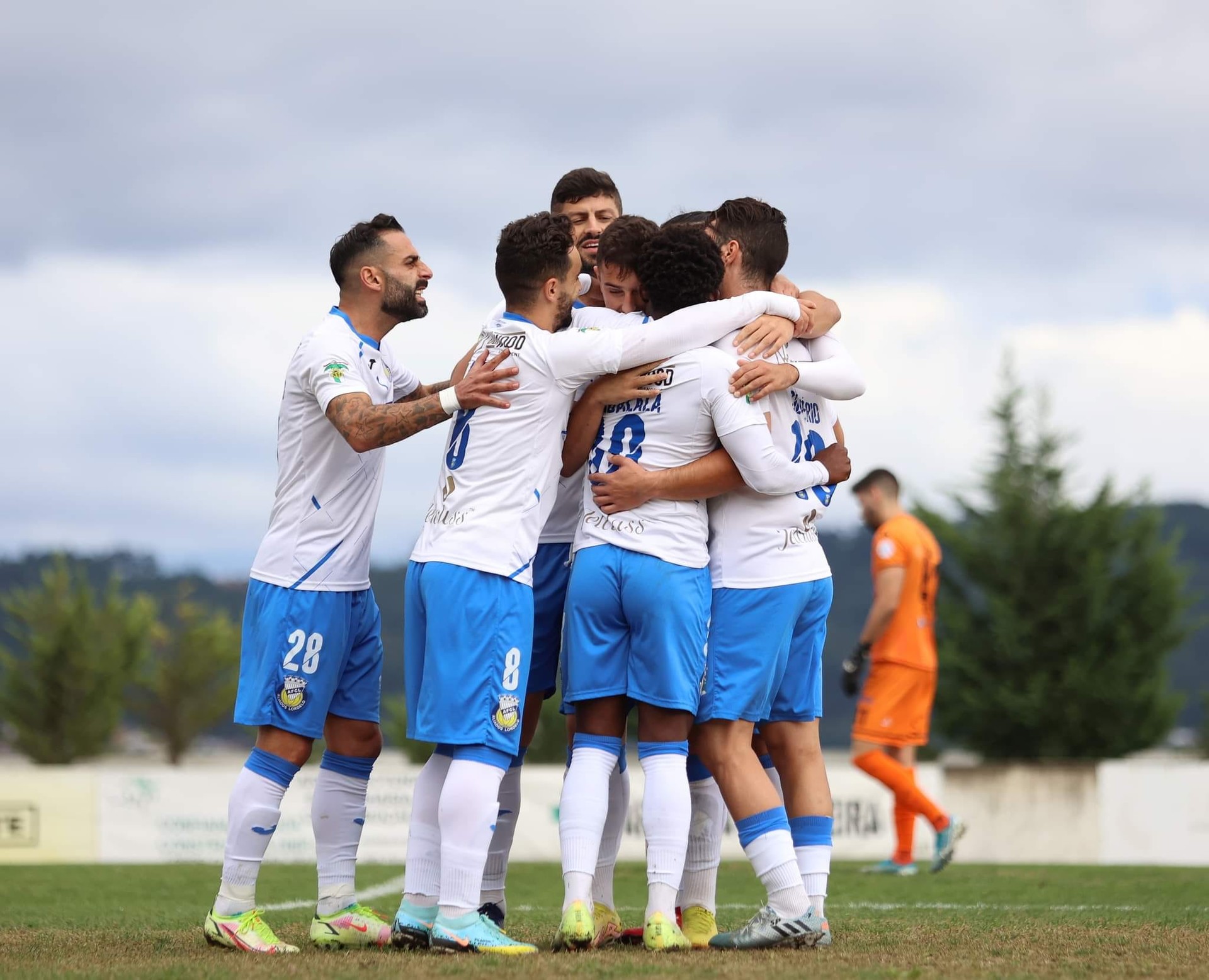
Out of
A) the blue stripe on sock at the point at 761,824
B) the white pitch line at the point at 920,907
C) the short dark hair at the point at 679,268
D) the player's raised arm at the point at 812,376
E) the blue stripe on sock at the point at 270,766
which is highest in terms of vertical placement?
the short dark hair at the point at 679,268

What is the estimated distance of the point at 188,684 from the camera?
34.6 meters

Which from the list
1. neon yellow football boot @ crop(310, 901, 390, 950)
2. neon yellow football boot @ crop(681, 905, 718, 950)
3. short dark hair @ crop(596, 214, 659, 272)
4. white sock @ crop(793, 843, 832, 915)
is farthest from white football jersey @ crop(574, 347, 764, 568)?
neon yellow football boot @ crop(310, 901, 390, 950)

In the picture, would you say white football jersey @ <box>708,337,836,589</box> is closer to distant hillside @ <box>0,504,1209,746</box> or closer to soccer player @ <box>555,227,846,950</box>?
soccer player @ <box>555,227,846,950</box>

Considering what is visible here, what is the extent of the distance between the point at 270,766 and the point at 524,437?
4.93 feet

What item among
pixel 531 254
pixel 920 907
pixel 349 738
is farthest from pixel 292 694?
pixel 920 907

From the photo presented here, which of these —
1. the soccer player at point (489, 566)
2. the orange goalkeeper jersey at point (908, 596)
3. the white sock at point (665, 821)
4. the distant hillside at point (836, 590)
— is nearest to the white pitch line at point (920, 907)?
the white sock at point (665, 821)

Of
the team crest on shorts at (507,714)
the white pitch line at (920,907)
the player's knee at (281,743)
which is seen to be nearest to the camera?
the team crest on shorts at (507,714)

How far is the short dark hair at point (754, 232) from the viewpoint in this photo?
520 centimetres

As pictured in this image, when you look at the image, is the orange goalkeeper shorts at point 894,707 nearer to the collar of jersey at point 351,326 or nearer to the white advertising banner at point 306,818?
the white advertising banner at point 306,818

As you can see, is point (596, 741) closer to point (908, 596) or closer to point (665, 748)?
point (665, 748)

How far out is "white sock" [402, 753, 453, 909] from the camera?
4840mm

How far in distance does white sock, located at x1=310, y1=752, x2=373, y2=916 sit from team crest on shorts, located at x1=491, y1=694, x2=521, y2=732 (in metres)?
→ 0.90

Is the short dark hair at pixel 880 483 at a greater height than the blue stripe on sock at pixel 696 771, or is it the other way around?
the short dark hair at pixel 880 483

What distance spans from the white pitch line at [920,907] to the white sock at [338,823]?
5.53ft
